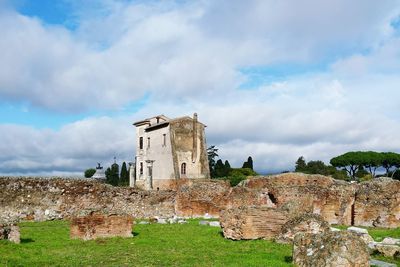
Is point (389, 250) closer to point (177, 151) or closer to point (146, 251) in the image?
point (146, 251)

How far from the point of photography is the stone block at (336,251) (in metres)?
8.73

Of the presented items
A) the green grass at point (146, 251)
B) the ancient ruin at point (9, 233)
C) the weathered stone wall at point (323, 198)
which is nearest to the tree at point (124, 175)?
the weathered stone wall at point (323, 198)

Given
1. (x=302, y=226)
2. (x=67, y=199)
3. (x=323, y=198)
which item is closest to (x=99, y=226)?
(x=302, y=226)

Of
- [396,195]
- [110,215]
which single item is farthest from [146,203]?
[396,195]

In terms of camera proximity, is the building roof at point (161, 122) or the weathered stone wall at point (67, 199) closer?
the weathered stone wall at point (67, 199)

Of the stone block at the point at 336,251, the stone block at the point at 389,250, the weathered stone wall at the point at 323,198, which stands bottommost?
the stone block at the point at 389,250

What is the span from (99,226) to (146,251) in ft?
11.5

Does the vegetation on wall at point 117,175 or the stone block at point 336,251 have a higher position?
the vegetation on wall at point 117,175

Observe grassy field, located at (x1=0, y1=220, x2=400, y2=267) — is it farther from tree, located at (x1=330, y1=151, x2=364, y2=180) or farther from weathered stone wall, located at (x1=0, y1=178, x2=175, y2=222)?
tree, located at (x1=330, y1=151, x2=364, y2=180)

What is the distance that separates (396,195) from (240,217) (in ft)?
33.3

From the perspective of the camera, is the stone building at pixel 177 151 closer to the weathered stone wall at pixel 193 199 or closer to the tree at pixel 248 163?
the tree at pixel 248 163

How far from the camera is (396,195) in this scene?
848 inches

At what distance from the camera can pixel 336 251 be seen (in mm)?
8805

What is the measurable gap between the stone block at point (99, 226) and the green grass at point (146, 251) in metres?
0.42
